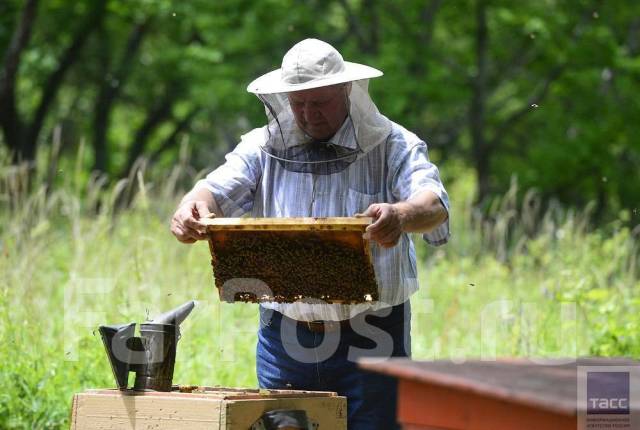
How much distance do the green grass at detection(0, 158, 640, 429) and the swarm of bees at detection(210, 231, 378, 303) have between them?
1.90m

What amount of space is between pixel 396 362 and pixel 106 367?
3.92 m

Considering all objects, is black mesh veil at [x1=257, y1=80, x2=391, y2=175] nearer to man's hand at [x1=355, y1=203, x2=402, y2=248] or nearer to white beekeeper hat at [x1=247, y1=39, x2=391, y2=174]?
white beekeeper hat at [x1=247, y1=39, x2=391, y2=174]

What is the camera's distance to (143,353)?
12.4ft

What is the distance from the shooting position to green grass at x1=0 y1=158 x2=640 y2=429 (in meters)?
5.95

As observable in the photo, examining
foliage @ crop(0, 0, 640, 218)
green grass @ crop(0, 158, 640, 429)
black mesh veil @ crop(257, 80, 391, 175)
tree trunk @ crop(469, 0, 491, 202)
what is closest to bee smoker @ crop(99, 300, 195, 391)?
black mesh veil @ crop(257, 80, 391, 175)

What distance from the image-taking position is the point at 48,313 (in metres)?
6.86

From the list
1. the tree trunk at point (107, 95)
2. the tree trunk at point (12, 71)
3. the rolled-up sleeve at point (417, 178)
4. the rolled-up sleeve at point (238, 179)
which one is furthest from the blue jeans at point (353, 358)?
the tree trunk at point (107, 95)

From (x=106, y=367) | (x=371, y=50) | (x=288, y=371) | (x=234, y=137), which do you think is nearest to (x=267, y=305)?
(x=288, y=371)

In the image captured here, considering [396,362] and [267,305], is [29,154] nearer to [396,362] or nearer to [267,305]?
[267,305]

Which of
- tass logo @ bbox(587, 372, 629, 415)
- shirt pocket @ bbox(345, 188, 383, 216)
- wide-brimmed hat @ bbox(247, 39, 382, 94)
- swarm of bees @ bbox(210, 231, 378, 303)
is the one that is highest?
wide-brimmed hat @ bbox(247, 39, 382, 94)

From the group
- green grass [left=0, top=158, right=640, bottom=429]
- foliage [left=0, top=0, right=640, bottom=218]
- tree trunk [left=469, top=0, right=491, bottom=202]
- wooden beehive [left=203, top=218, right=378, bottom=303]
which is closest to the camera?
wooden beehive [left=203, top=218, right=378, bottom=303]

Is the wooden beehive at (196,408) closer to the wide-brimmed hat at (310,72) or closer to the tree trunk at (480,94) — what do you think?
the wide-brimmed hat at (310,72)

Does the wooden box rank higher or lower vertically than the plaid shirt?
lower

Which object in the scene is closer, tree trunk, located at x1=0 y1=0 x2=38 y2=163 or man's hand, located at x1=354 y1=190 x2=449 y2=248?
man's hand, located at x1=354 y1=190 x2=449 y2=248
